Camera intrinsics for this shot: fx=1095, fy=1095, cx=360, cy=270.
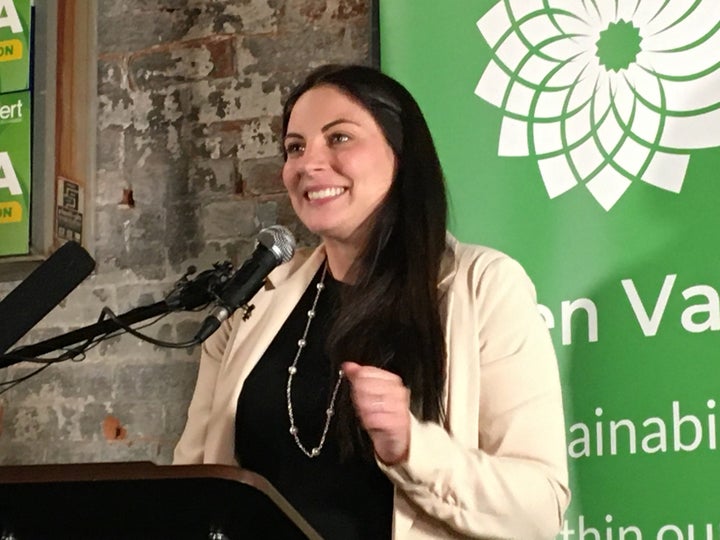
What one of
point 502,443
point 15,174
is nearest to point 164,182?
point 15,174

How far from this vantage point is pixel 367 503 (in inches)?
65.7

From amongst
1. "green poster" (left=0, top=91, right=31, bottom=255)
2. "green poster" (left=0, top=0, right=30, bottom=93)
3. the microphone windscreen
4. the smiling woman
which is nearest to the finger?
the microphone windscreen

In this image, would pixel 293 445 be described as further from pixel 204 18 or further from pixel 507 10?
pixel 204 18

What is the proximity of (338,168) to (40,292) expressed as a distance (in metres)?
0.74

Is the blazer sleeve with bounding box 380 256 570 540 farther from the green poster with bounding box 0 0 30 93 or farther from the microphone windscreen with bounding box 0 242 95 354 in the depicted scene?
the green poster with bounding box 0 0 30 93

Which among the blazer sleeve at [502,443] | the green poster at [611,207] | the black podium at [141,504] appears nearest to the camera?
the black podium at [141,504]

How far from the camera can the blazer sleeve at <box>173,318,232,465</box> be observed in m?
1.92

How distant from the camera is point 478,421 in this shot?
5.49 feet

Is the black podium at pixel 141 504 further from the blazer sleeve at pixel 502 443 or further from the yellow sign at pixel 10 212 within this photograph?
the yellow sign at pixel 10 212

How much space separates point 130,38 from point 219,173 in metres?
0.43

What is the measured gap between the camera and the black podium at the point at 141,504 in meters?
1.06

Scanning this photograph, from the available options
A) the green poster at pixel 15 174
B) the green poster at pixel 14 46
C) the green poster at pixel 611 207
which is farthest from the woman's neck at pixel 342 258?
the green poster at pixel 14 46

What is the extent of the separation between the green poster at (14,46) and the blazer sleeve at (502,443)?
4.42 feet

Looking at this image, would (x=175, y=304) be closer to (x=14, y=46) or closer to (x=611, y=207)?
(x=611, y=207)
